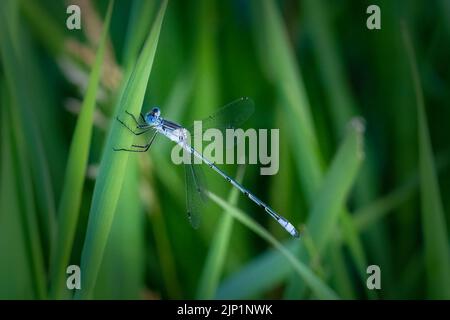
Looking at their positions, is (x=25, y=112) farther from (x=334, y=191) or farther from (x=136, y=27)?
(x=334, y=191)

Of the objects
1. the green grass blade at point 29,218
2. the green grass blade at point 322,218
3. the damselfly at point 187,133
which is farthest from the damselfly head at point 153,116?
the green grass blade at point 322,218

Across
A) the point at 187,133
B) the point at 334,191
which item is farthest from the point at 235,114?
the point at 334,191

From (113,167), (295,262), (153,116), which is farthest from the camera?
(153,116)

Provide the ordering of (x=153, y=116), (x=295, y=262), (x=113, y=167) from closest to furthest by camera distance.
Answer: (x=113, y=167)
(x=295, y=262)
(x=153, y=116)

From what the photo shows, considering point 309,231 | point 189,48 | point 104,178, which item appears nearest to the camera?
point 104,178

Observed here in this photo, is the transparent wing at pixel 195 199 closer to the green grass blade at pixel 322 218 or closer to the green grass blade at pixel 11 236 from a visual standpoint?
the green grass blade at pixel 322 218
